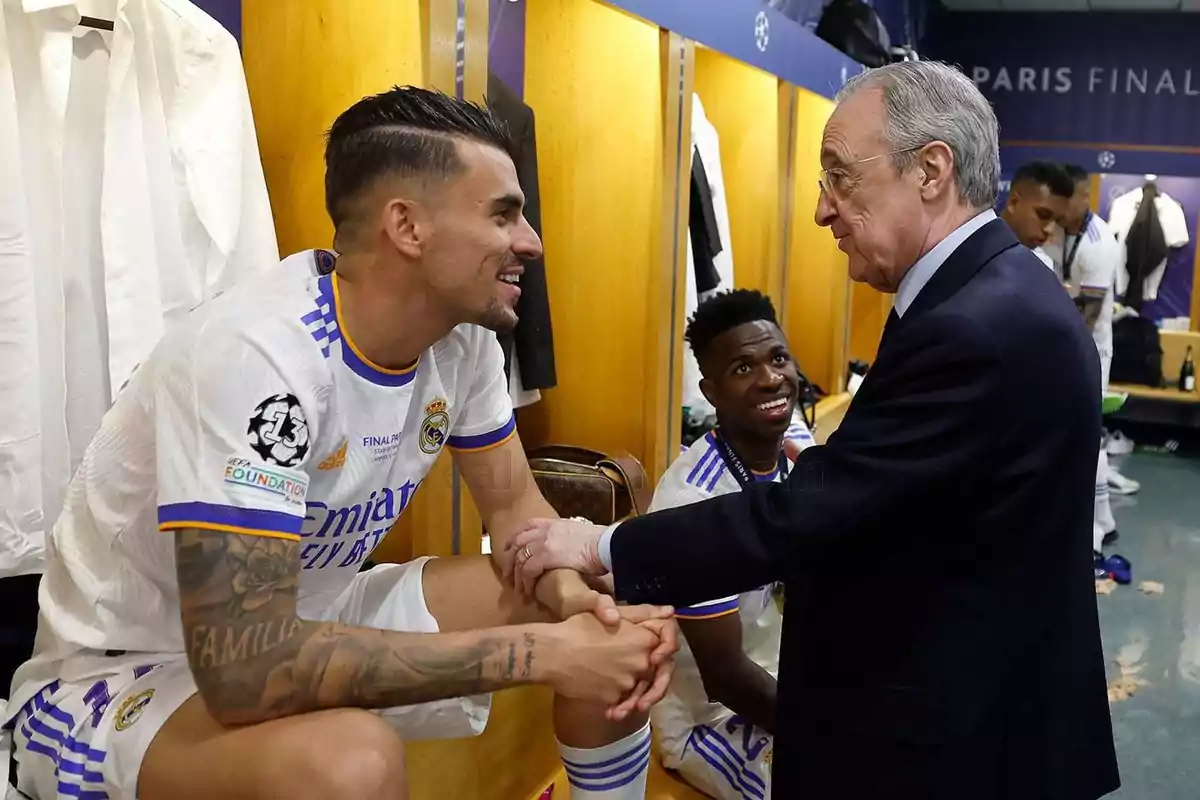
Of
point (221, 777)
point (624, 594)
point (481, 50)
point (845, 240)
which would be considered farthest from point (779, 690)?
point (481, 50)

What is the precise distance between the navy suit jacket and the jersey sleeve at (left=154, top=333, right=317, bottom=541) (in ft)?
1.59

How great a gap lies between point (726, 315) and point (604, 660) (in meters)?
1.11

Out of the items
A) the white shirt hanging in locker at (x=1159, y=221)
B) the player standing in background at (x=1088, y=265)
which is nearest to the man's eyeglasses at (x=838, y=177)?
the player standing in background at (x=1088, y=265)

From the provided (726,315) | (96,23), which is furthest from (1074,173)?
(96,23)

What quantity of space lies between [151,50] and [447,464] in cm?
92

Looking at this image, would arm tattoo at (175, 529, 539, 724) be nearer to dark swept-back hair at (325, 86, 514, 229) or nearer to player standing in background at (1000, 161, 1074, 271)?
dark swept-back hair at (325, 86, 514, 229)

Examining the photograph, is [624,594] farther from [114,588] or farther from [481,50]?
[481,50]

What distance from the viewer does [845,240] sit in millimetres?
1576

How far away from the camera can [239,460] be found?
4.33ft

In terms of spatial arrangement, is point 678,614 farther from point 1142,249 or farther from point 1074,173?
point 1142,249

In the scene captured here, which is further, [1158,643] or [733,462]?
[1158,643]

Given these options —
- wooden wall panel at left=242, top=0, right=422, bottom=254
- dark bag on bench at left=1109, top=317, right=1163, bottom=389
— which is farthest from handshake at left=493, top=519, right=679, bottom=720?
dark bag on bench at left=1109, top=317, right=1163, bottom=389

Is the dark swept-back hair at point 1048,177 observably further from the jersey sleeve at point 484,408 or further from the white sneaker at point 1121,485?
the jersey sleeve at point 484,408

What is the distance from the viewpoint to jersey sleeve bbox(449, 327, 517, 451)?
6.02 feet
